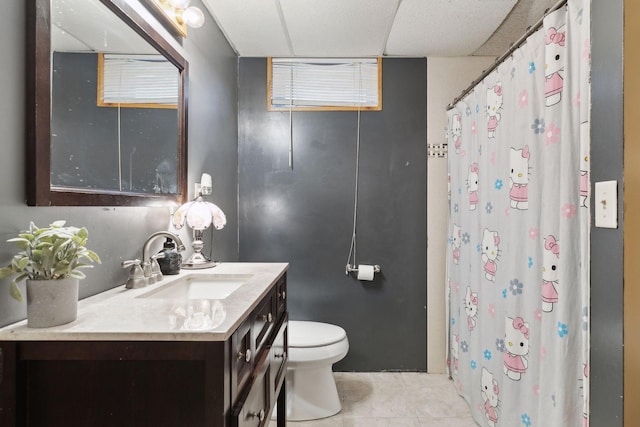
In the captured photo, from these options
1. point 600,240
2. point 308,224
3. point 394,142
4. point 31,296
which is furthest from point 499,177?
point 31,296

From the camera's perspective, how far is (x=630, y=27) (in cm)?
72

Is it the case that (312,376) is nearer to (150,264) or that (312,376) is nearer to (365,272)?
(365,272)

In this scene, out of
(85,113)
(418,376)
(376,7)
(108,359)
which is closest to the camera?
(108,359)

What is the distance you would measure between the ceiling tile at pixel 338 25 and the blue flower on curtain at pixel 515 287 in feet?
4.79

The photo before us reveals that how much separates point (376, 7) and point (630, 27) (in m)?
1.34

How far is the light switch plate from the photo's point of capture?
2.48 ft

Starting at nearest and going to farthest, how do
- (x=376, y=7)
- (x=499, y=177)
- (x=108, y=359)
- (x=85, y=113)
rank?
(x=108, y=359), (x=85, y=113), (x=499, y=177), (x=376, y=7)

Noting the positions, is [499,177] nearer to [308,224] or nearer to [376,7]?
[376,7]

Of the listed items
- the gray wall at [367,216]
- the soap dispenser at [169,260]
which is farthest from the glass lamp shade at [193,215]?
the gray wall at [367,216]

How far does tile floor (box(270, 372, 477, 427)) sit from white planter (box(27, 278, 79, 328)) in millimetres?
1418

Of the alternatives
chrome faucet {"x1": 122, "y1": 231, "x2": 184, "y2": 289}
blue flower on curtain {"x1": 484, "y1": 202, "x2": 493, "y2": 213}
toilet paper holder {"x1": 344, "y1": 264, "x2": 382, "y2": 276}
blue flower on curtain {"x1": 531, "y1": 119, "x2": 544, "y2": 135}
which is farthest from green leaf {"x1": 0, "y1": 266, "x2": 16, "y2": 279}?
toilet paper holder {"x1": 344, "y1": 264, "x2": 382, "y2": 276}

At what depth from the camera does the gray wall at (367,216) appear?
7.89 ft

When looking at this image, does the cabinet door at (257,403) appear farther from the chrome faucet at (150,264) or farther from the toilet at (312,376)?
the toilet at (312,376)

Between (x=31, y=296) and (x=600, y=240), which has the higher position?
(x=600, y=240)
